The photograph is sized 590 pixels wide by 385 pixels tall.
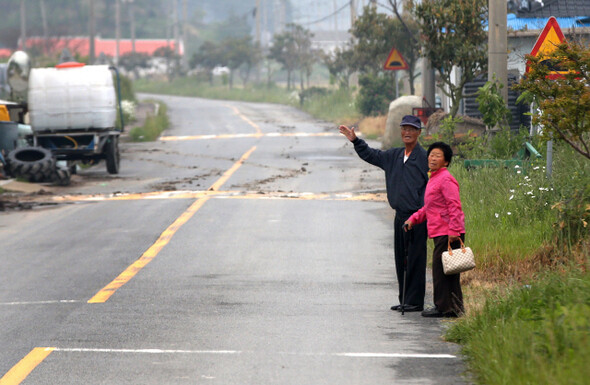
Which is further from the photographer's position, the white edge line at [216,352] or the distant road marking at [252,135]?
the distant road marking at [252,135]

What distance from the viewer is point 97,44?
364ft

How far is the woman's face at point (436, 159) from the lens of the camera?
910 centimetres

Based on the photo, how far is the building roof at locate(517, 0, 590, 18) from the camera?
26266mm

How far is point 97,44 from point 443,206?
105668mm

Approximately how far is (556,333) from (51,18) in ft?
Answer: 325

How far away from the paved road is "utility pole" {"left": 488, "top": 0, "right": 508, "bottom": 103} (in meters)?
3.08

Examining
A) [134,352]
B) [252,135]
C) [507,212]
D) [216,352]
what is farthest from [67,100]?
[216,352]

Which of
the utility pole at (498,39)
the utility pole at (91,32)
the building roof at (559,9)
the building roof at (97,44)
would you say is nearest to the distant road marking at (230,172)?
the utility pole at (498,39)

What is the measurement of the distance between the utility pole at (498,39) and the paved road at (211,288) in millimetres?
3085

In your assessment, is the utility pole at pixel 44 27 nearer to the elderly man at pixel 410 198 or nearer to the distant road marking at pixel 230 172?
the distant road marking at pixel 230 172

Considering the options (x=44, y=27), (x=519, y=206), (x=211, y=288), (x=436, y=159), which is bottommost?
(x=211, y=288)

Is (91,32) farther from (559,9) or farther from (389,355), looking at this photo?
(389,355)

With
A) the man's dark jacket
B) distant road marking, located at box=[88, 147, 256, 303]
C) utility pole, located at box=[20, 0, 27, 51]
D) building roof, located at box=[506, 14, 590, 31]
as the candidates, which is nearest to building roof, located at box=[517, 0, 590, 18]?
building roof, located at box=[506, 14, 590, 31]

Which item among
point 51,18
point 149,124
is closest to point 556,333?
point 149,124
